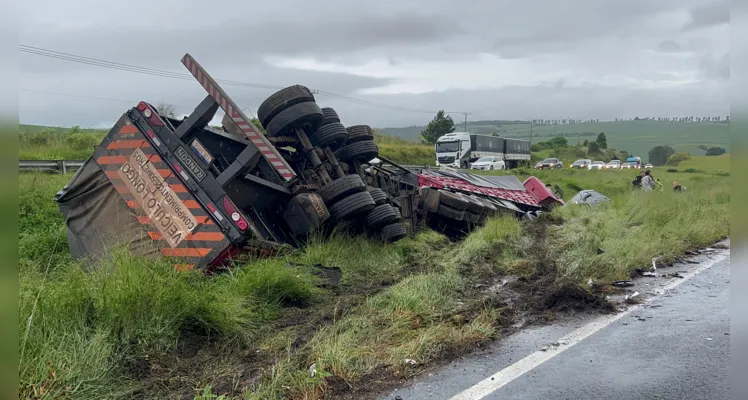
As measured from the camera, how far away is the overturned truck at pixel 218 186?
6246mm

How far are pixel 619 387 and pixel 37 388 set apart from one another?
336 cm

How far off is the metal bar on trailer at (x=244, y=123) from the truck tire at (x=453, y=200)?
3.80 metres

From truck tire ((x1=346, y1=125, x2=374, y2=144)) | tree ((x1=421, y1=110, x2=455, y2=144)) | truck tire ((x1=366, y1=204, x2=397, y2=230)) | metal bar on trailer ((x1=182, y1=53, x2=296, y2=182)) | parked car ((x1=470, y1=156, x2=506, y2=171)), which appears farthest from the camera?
tree ((x1=421, y1=110, x2=455, y2=144))

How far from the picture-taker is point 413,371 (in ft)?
12.6

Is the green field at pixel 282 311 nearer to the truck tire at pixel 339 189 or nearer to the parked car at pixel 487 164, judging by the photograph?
the truck tire at pixel 339 189

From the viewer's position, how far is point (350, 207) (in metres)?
7.62

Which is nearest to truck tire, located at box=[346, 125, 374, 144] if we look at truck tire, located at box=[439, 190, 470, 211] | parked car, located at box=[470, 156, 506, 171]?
truck tire, located at box=[439, 190, 470, 211]

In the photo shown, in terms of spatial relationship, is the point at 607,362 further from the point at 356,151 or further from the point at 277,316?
the point at 356,151

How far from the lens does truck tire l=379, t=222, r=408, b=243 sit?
8344 mm

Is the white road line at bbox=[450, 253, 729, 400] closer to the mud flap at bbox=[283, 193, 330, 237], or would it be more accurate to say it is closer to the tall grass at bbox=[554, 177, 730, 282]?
the tall grass at bbox=[554, 177, 730, 282]

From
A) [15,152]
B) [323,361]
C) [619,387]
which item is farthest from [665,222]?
[15,152]

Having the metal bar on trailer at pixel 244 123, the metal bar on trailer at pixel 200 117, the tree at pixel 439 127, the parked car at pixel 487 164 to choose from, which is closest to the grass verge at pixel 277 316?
the metal bar on trailer at pixel 244 123

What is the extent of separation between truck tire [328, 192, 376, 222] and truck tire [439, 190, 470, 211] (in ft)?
9.21

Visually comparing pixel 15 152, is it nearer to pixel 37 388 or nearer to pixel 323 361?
pixel 37 388
